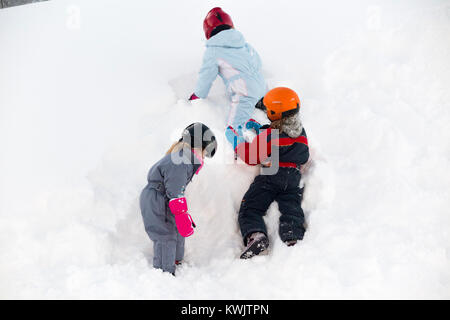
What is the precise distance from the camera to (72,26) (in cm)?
353

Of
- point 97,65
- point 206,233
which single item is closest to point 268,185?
point 206,233

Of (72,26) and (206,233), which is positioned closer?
(206,233)

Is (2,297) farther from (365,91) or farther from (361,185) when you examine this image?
(365,91)

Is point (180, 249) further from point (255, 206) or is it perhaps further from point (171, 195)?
point (255, 206)

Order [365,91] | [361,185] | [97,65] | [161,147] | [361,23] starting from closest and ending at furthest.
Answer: [361,185] → [161,147] → [365,91] → [97,65] → [361,23]

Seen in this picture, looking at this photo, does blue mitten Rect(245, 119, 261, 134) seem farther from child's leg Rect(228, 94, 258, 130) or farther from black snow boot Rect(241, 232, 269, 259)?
black snow boot Rect(241, 232, 269, 259)

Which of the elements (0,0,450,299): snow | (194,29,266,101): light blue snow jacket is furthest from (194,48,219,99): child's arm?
(0,0,450,299): snow

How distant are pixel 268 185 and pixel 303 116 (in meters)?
0.75

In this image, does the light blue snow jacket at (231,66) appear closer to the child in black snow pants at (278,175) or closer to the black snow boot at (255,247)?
the child in black snow pants at (278,175)

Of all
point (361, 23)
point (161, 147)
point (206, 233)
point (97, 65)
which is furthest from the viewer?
point (361, 23)

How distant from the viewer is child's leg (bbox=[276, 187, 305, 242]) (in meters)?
2.21

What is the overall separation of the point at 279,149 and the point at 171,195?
2.55 ft

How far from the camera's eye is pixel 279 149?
95.3 inches

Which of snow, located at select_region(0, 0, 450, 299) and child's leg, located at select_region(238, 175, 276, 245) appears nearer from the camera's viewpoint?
snow, located at select_region(0, 0, 450, 299)
